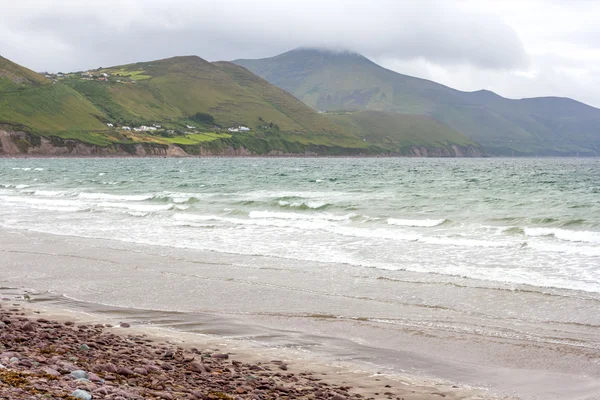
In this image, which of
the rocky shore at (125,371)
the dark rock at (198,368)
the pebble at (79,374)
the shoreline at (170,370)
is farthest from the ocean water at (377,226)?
the pebble at (79,374)

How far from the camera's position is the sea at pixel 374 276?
38.0 ft

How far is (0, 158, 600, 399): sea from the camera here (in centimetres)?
1159

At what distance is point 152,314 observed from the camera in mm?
14141

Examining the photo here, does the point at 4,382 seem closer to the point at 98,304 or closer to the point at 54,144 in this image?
the point at 98,304

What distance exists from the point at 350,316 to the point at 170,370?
5582 millimetres

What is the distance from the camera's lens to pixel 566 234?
85.4 feet

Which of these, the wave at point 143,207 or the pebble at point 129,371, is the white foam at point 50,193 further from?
the pebble at point 129,371

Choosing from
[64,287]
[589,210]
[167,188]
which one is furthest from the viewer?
[167,188]

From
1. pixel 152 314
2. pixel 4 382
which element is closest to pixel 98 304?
pixel 152 314

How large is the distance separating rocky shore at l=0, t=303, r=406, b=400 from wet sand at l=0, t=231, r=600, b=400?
767mm

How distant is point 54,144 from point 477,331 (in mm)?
197709

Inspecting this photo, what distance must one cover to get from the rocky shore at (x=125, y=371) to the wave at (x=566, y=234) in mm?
18271

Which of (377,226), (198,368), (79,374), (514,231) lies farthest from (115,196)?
(79,374)

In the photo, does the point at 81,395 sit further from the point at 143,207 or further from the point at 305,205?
the point at 143,207
